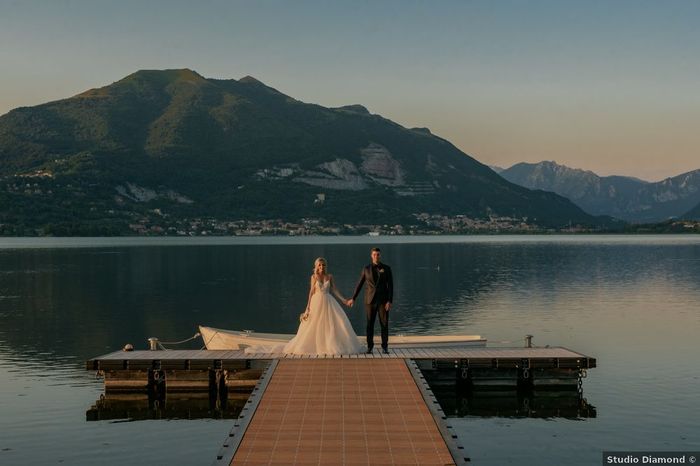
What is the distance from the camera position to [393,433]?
18.2 meters

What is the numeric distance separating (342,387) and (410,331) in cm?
2649

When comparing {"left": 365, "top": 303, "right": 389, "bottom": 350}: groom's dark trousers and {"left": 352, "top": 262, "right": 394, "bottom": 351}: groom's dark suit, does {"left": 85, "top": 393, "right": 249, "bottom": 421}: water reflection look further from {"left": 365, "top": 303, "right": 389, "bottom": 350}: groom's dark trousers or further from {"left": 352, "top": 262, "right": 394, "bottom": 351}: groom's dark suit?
{"left": 352, "top": 262, "right": 394, "bottom": 351}: groom's dark suit

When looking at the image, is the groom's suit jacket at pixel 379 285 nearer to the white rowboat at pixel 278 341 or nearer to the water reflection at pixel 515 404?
the water reflection at pixel 515 404

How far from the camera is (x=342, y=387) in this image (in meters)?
22.9

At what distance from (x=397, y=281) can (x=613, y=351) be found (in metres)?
49.2

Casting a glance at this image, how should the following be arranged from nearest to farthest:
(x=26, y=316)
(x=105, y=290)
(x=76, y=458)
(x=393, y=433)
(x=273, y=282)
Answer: (x=393, y=433) < (x=76, y=458) < (x=26, y=316) < (x=105, y=290) < (x=273, y=282)

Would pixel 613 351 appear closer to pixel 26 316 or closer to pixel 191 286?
pixel 26 316

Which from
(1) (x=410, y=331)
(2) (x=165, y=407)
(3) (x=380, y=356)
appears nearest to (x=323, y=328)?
(3) (x=380, y=356)

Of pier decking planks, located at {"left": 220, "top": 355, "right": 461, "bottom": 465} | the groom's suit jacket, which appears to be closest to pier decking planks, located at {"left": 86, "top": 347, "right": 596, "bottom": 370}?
the groom's suit jacket

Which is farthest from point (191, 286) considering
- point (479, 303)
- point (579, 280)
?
point (579, 280)

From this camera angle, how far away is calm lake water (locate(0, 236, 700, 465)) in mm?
23391

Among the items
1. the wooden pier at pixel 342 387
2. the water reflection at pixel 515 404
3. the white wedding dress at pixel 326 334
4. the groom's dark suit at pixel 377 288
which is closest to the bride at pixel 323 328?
the white wedding dress at pixel 326 334

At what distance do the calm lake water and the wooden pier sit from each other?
133 centimetres

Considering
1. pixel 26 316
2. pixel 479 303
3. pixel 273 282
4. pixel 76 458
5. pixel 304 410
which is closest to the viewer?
pixel 304 410
